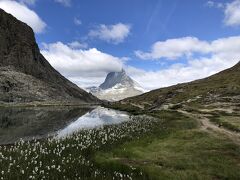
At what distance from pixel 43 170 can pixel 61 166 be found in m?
2.29

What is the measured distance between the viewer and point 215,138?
124 feet

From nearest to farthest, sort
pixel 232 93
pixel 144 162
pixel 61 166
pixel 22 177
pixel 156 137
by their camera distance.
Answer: pixel 22 177 → pixel 61 166 → pixel 144 162 → pixel 156 137 → pixel 232 93

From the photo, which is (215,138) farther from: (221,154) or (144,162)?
(144,162)

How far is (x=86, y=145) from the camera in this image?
3247 cm

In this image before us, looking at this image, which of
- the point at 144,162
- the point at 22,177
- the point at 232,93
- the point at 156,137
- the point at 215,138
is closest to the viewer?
the point at 22,177

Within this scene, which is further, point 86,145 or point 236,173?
point 86,145

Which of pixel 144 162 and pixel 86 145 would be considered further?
pixel 86 145

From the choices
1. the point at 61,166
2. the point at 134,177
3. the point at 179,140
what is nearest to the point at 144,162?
the point at 134,177

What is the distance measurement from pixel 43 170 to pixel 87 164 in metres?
4.11

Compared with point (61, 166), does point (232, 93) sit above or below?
above

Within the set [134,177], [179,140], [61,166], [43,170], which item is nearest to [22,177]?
[43,170]

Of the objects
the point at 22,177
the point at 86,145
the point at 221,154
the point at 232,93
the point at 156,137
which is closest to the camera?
the point at 22,177

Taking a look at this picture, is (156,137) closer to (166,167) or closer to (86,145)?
(86,145)

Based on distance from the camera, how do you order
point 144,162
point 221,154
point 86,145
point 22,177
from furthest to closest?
point 86,145 < point 221,154 < point 144,162 < point 22,177
